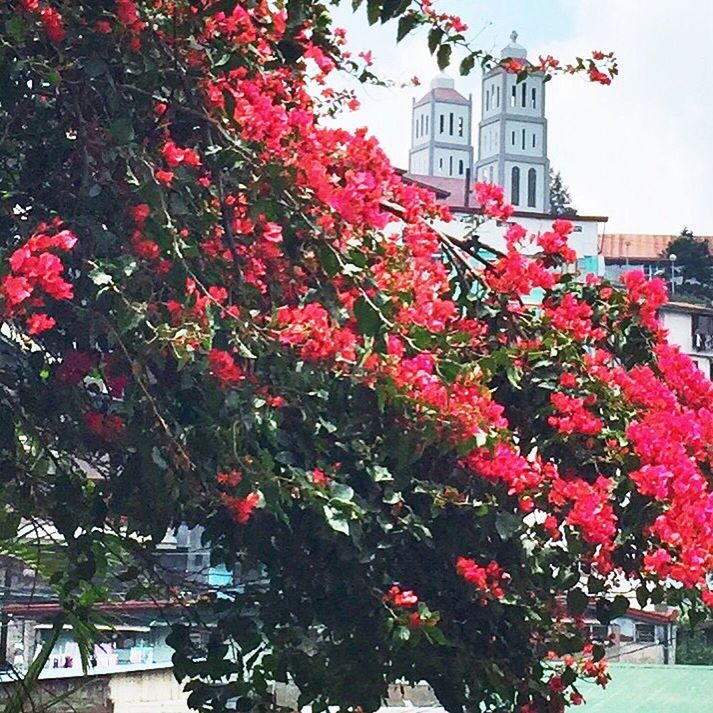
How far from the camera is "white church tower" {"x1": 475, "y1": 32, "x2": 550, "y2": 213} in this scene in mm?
86750

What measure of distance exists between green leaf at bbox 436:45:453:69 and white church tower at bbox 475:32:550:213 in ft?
267

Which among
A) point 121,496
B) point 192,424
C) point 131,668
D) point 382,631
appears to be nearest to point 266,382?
point 192,424

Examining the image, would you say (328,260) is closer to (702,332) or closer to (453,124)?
(702,332)

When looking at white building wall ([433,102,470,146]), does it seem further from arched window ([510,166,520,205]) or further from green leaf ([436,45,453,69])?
green leaf ([436,45,453,69])

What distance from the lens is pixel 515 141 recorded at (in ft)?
297

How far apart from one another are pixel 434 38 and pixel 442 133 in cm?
10139

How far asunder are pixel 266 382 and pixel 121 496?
449mm

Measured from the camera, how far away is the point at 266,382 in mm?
3084

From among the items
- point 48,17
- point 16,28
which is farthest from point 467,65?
point 16,28

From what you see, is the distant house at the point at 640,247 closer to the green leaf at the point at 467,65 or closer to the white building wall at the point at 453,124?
the white building wall at the point at 453,124

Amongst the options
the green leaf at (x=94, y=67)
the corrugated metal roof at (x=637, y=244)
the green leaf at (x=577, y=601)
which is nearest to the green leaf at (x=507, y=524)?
the green leaf at (x=577, y=601)

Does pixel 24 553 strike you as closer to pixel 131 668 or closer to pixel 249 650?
pixel 249 650

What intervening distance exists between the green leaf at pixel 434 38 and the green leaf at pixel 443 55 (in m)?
0.03

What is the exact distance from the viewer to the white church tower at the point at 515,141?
285 feet
